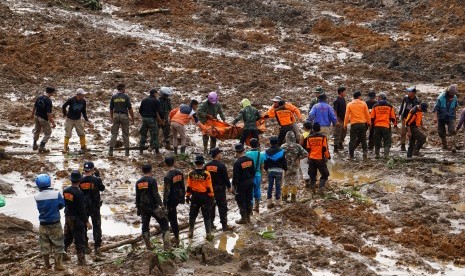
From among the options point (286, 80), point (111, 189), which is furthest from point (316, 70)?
point (111, 189)

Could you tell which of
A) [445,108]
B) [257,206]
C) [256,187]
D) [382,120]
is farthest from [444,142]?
[256,187]

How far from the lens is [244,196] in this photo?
1258 cm

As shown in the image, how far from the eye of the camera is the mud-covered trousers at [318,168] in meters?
14.2

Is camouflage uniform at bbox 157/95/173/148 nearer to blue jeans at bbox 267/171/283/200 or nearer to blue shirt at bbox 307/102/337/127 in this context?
blue shirt at bbox 307/102/337/127

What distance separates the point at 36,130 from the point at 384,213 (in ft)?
28.2

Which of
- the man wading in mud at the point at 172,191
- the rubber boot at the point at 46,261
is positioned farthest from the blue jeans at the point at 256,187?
the rubber boot at the point at 46,261

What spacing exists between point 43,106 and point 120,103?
5.92ft

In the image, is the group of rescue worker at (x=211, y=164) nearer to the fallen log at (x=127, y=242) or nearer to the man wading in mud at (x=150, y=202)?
the man wading in mud at (x=150, y=202)

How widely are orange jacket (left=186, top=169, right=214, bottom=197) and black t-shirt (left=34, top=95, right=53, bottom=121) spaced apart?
248 inches

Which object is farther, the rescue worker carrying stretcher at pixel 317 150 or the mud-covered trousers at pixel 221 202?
the rescue worker carrying stretcher at pixel 317 150

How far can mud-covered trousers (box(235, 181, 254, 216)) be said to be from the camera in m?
12.6

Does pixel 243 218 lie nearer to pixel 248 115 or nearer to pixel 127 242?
pixel 127 242

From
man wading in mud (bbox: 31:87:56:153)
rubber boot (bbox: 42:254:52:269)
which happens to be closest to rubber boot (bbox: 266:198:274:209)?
rubber boot (bbox: 42:254:52:269)

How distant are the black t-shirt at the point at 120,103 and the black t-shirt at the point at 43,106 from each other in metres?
1.46
